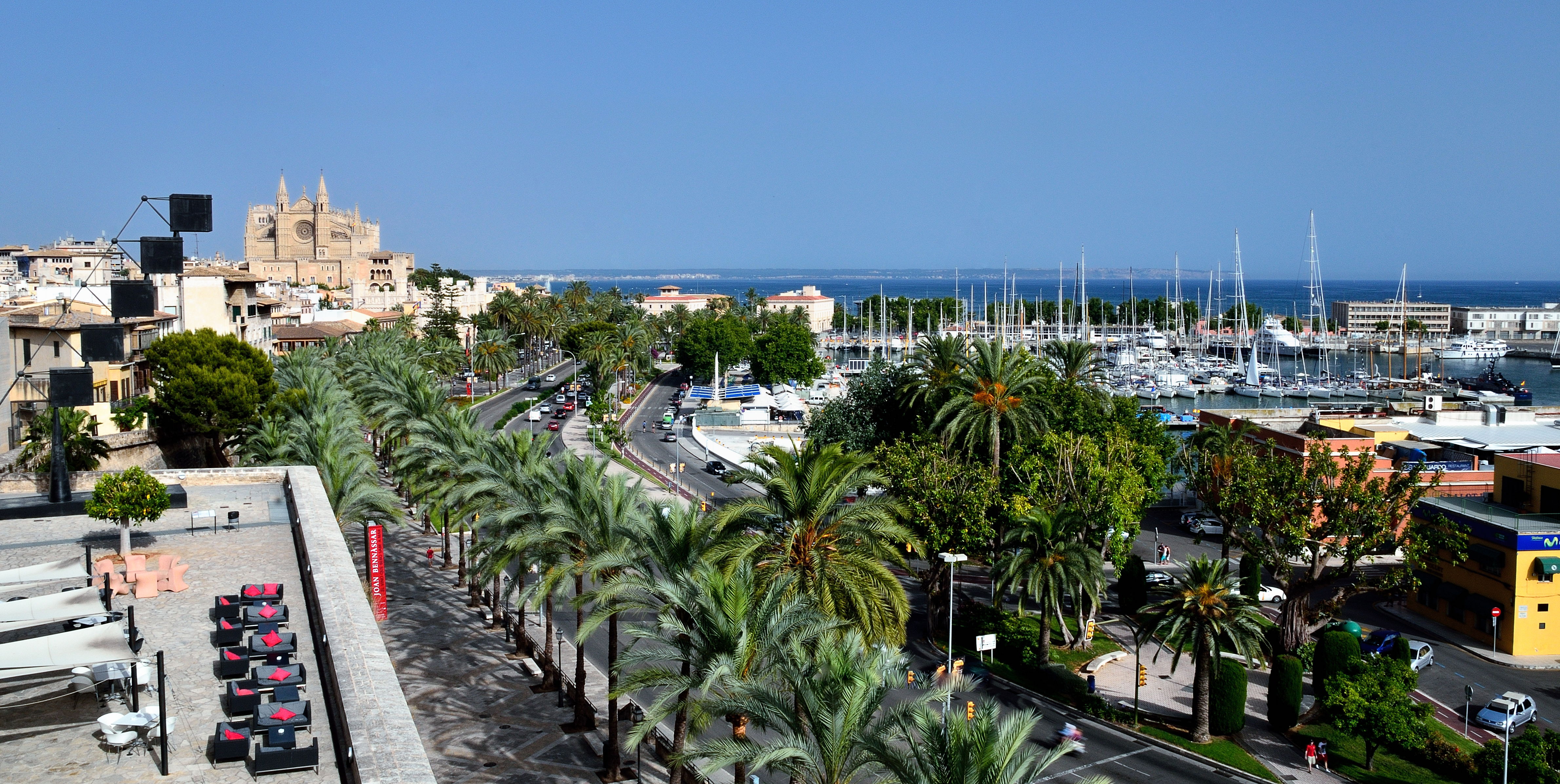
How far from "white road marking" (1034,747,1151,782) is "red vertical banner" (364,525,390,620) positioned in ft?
55.1

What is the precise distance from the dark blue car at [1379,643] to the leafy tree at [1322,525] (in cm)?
121

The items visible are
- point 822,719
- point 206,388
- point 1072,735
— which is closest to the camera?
point 822,719

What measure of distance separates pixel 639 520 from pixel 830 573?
377 cm

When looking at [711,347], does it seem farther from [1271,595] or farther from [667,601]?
[667,601]

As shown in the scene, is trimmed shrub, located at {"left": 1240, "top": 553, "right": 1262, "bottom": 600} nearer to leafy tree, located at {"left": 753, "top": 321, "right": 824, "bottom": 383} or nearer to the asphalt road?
the asphalt road

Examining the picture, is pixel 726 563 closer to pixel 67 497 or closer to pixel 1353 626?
pixel 67 497

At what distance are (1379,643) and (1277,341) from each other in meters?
121

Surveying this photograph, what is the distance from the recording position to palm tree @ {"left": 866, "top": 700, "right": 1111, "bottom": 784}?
12156 millimetres

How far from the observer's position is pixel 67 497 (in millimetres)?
→ 25109

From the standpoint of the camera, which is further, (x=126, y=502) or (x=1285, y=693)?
(x=1285, y=693)

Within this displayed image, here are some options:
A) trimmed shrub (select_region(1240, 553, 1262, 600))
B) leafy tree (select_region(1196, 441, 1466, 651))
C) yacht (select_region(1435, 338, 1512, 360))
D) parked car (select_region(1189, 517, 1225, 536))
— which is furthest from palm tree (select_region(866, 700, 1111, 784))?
yacht (select_region(1435, 338, 1512, 360))

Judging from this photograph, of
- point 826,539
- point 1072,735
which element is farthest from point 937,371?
point 826,539

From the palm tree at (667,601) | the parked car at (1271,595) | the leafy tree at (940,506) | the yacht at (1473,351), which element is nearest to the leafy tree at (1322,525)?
the parked car at (1271,595)

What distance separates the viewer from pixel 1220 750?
2520 cm
